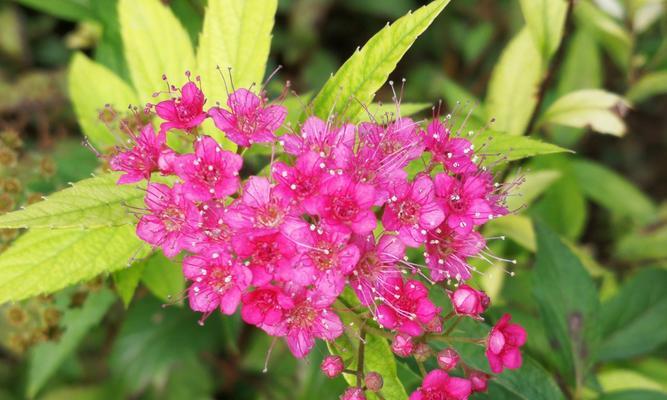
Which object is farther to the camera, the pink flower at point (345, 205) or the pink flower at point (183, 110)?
the pink flower at point (183, 110)

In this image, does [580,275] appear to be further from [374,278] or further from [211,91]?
[211,91]

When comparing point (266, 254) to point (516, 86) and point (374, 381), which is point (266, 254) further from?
point (516, 86)

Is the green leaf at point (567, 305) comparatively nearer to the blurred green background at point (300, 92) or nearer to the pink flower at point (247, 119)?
the blurred green background at point (300, 92)

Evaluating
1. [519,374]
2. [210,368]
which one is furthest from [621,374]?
[210,368]

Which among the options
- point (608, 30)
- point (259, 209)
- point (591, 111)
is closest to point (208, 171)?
point (259, 209)

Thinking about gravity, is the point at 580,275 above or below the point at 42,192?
below

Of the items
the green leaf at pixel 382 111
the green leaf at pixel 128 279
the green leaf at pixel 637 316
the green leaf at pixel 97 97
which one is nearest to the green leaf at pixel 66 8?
the green leaf at pixel 97 97
